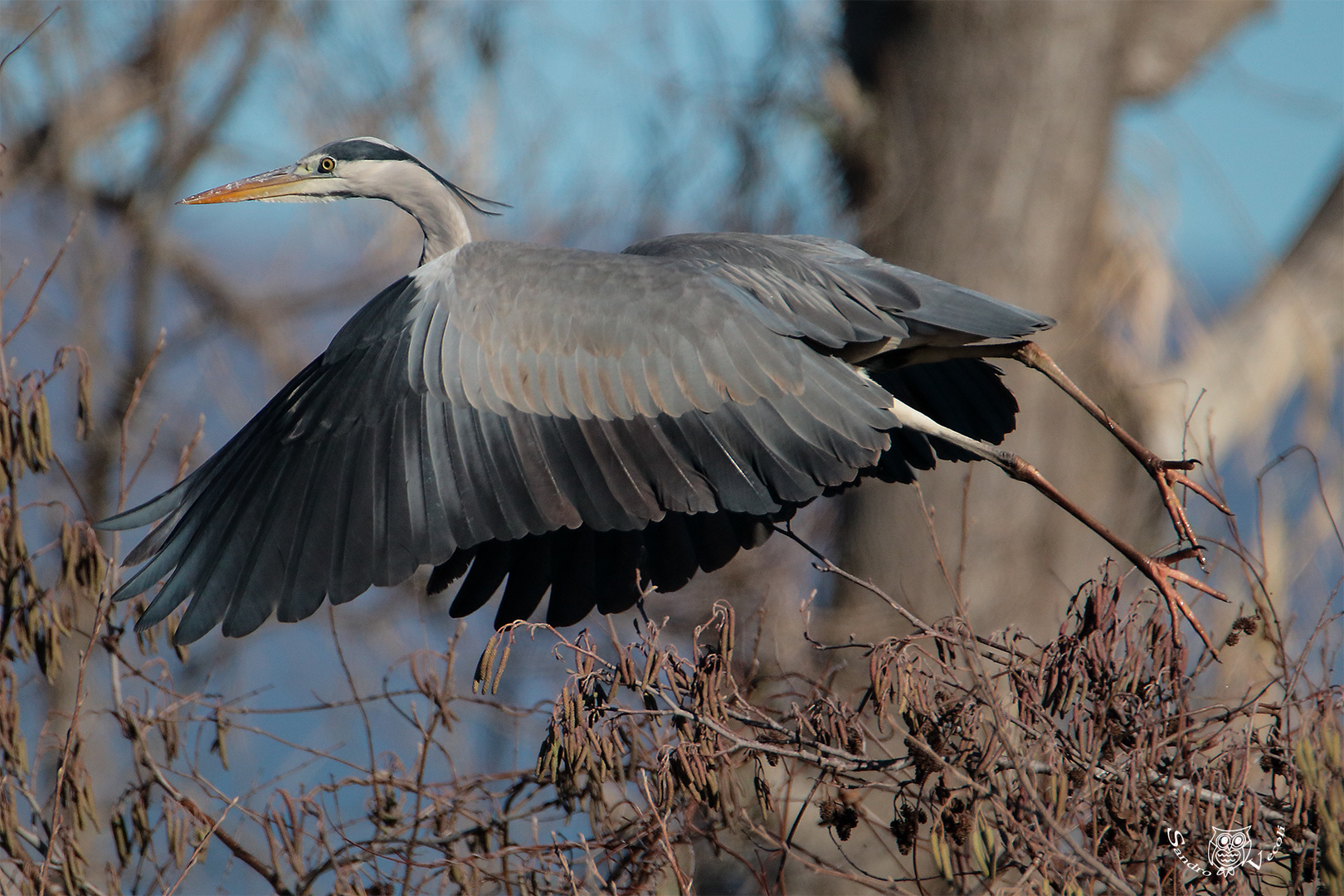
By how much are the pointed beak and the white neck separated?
0.16 m

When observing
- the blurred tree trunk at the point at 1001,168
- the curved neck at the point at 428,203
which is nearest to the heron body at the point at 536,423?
the curved neck at the point at 428,203

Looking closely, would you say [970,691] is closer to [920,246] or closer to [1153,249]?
[920,246]

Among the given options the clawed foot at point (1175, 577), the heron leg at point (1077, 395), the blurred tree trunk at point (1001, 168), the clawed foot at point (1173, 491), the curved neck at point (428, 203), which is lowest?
the clawed foot at point (1175, 577)

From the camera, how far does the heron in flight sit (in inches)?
118

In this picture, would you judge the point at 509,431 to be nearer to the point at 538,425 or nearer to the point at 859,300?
the point at 538,425

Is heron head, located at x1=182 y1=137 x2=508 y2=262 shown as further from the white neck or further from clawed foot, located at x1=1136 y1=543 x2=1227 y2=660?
clawed foot, located at x1=1136 y1=543 x2=1227 y2=660

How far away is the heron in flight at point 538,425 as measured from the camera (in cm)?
299

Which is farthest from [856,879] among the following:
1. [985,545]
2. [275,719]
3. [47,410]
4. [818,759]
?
[275,719]

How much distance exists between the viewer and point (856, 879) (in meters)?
1.89

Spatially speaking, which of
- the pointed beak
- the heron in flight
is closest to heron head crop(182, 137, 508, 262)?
the pointed beak

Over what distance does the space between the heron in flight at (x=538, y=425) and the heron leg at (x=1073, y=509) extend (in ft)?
0.04

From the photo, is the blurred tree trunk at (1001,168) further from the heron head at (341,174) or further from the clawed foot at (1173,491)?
the heron head at (341,174)

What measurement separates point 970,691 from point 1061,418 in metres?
8.14

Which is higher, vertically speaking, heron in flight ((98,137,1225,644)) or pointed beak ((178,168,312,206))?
pointed beak ((178,168,312,206))
